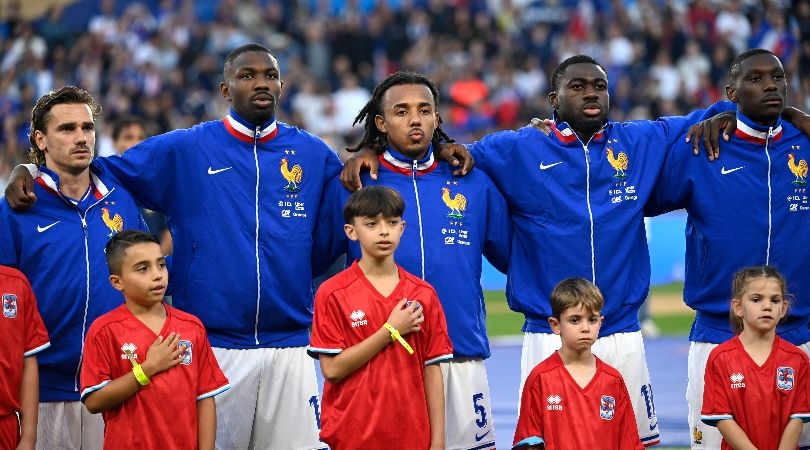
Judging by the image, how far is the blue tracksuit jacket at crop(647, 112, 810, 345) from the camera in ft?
23.1

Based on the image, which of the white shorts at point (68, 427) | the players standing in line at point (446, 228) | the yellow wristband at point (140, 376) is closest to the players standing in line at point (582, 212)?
the players standing in line at point (446, 228)

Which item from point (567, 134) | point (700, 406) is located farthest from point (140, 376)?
point (700, 406)

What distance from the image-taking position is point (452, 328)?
6.67 metres

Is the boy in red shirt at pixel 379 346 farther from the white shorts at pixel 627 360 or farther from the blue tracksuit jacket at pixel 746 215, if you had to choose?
the blue tracksuit jacket at pixel 746 215

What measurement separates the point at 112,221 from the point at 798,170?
377 cm

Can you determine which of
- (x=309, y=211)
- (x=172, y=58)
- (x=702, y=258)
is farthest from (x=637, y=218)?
(x=172, y=58)

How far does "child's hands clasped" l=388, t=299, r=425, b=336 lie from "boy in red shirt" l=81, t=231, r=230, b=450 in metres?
0.92

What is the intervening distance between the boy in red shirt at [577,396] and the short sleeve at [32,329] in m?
2.41

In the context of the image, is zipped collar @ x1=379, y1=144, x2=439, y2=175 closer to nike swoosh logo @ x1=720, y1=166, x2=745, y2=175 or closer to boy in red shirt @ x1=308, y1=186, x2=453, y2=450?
boy in red shirt @ x1=308, y1=186, x2=453, y2=450

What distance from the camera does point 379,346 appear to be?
5863 millimetres

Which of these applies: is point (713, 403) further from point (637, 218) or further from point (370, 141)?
point (370, 141)

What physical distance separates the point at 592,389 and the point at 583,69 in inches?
71.6

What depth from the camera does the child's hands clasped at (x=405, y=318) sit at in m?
5.88

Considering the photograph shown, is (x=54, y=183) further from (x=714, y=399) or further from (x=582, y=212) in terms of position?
(x=714, y=399)
